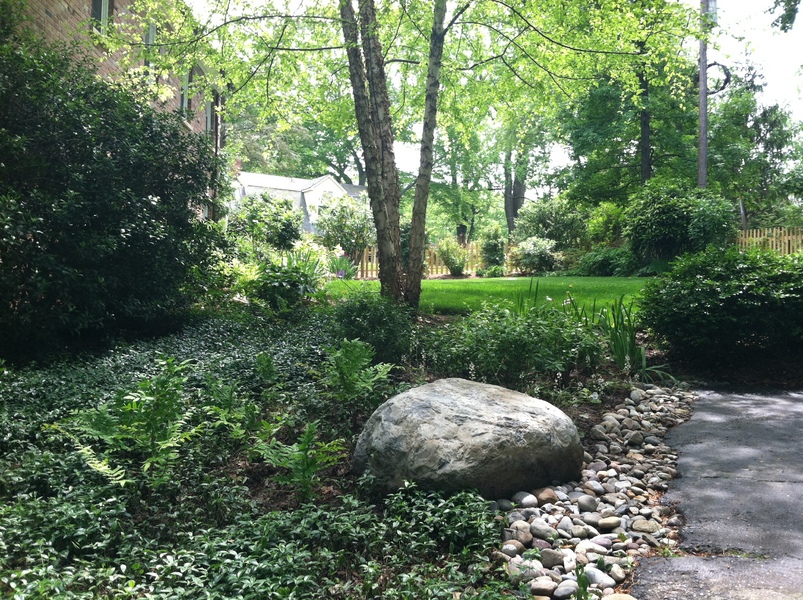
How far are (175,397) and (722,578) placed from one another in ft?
10.2

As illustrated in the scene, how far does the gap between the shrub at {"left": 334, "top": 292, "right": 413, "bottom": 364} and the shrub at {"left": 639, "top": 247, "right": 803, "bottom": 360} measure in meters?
2.60

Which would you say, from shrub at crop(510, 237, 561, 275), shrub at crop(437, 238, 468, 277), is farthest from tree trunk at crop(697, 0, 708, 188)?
shrub at crop(437, 238, 468, 277)

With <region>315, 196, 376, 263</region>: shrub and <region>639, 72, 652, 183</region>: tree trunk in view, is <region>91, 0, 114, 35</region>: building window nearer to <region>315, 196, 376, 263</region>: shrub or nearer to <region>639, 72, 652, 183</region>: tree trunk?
<region>315, 196, 376, 263</region>: shrub

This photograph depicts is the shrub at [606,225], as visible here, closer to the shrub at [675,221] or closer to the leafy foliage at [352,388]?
the shrub at [675,221]

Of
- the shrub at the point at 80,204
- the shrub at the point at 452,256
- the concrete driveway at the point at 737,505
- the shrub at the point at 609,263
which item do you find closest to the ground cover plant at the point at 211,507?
the concrete driveway at the point at 737,505

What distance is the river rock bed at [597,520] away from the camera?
284 centimetres

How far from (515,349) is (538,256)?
Answer: 1462cm

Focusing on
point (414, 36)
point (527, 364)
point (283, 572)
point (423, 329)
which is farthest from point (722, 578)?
point (414, 36)

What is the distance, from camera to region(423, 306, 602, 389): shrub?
5.39 meters

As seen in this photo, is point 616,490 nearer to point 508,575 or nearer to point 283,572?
point 508,575

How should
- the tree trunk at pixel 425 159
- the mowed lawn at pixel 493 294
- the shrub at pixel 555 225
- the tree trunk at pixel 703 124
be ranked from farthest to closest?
the shrub at pixel 555 225, the tree trunk at pixel 703 124, the mowed lawn at pixel 493 294, the tree trunk at pixel 425 159

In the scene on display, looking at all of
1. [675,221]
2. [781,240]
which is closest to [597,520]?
[675,221]

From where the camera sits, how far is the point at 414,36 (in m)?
10.5

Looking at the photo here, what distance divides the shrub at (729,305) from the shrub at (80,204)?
5687mm
